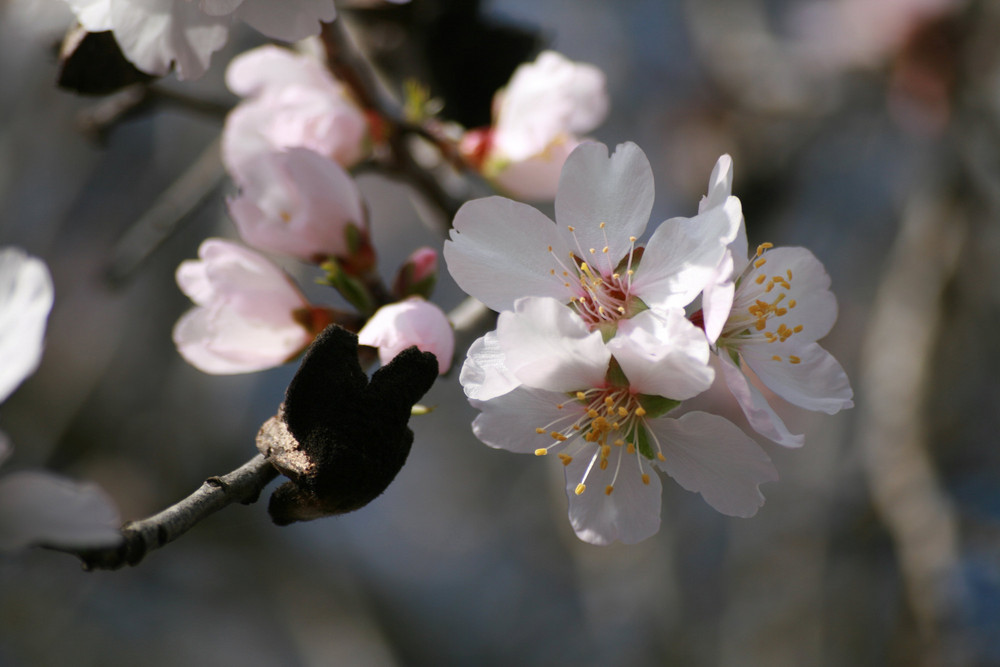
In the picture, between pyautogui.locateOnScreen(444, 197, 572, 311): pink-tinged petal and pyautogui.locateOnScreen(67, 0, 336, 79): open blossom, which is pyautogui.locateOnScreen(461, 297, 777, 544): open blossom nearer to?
pyautogui.locateOnScreen(444, 197, 572, 311): pink-tinged petal

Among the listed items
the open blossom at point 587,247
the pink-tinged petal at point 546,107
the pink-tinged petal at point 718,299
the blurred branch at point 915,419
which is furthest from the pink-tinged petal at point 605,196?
the blurred branch at point 915,419

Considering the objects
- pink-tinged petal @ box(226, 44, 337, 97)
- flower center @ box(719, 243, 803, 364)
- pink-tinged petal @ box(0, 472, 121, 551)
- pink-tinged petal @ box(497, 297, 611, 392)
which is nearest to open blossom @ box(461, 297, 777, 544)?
pink-tinged petal @ box(497, 297, 611, 392)

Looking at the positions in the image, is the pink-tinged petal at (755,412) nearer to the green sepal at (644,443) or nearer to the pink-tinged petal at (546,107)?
the green sepal at (644,443)

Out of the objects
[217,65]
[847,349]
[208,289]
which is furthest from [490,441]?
[847,349]

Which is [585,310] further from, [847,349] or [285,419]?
[847,349]

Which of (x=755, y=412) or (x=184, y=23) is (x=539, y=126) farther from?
(x=755, y=412)

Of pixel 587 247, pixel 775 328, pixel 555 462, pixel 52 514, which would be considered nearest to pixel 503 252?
pixel 587 247
